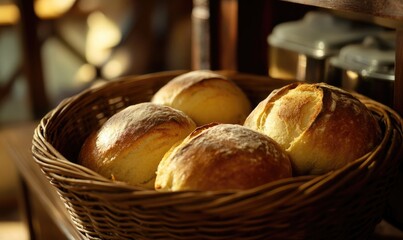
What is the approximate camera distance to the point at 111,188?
62 cm

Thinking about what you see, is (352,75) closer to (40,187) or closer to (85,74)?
(40,187)

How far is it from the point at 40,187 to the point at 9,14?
1825 mm

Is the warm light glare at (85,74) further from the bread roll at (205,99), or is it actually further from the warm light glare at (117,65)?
the bread roll at (205,99)

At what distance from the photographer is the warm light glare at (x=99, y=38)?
2.99 m

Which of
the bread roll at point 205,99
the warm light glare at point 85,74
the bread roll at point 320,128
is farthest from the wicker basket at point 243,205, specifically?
the warm light glare at point 85,74

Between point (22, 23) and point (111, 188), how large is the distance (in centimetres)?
222

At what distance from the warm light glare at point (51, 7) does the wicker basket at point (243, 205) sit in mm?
2087

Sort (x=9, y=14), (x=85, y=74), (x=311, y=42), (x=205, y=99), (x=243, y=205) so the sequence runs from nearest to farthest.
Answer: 1. (x=243, y=205)
2. (x=205, y=99)
3. (x=311, y=42)
4. (x=9, y=14)
5. (x=85, y=74)

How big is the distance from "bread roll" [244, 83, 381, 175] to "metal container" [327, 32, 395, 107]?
0.20 metres

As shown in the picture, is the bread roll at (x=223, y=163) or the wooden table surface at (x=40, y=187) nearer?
the bread roll at (x=223, y=163)

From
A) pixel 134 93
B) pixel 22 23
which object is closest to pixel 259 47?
pixel 134 93

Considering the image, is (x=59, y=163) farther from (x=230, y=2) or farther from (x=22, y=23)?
(x=22, y=23)

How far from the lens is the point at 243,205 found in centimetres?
57

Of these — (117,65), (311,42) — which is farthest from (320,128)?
(117,65)
